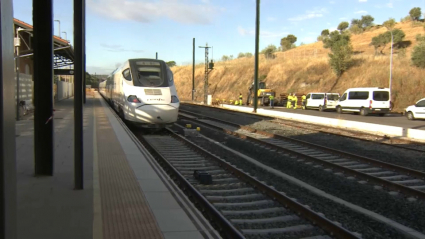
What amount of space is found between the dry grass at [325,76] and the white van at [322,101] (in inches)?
248

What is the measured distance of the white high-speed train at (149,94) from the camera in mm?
14227

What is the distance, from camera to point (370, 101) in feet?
90.9

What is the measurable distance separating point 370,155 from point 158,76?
8.23 meters

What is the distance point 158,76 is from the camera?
584 inches

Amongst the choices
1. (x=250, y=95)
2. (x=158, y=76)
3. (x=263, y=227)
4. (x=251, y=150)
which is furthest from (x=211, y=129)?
(x=250, y=95)

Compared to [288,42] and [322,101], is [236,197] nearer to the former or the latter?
[322,101]

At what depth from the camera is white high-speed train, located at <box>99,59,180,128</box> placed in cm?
1423

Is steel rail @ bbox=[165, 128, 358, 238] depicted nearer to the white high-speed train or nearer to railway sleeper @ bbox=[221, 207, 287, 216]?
railway sleeper @ bbox=[221, 207, 287, 216]

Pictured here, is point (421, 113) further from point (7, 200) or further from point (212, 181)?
A: point (7, 200)

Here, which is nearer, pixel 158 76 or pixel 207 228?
pixel 207 228

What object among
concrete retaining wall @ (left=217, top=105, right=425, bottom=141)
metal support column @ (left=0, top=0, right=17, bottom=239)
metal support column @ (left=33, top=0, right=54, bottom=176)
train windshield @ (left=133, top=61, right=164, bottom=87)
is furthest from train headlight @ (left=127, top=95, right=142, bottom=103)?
metal support column @ (left=0, top=0, right=17, bottom=239)

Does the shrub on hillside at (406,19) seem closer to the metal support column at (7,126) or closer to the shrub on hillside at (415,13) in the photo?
the shrub on hillside at (415,13)

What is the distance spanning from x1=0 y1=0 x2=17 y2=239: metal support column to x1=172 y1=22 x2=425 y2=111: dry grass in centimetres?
3712

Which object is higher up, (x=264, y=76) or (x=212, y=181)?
(x=264, y=76)
